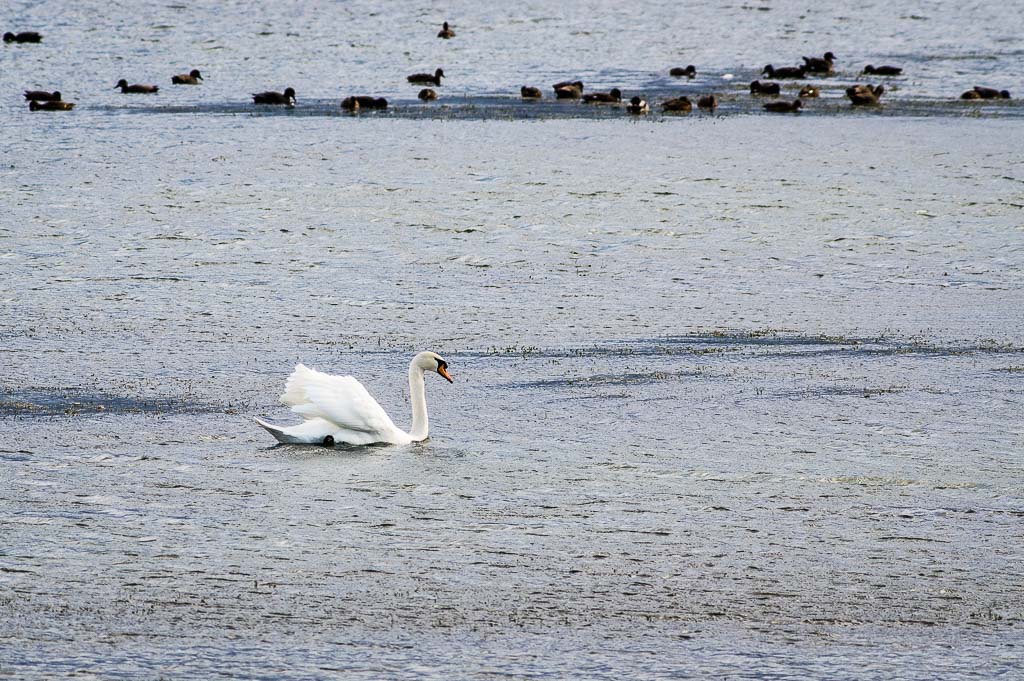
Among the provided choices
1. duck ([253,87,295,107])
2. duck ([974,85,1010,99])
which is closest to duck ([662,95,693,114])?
duck ([974,85,1010,99])

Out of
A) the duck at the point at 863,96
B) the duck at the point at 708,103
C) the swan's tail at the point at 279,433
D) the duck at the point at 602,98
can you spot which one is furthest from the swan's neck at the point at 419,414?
the duck at the point at 863,96

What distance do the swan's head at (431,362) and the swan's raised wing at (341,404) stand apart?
0.49 metres

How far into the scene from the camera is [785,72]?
40781 millimetres

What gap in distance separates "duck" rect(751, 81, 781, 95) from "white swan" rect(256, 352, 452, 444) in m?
26.6

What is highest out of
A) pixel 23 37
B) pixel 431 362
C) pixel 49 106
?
pixel 23 37

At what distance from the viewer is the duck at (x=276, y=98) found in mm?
33938

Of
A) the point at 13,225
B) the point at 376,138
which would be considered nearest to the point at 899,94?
the point at 376,138

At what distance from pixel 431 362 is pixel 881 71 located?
31723 mm

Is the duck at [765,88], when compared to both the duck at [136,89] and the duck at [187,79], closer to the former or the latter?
the duck at [187,79]

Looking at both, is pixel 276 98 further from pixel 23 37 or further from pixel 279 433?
pixel 279 433

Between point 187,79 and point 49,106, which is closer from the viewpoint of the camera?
point 49,106

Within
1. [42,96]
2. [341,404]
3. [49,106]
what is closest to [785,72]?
[42,96]

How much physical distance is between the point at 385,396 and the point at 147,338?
2755 mm

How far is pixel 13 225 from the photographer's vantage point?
2003 centimetres
